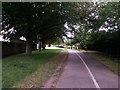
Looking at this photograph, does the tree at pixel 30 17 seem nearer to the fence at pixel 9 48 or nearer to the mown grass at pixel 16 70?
the fence at pixel 9 48

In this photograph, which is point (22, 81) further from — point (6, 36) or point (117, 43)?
point (117, 43)

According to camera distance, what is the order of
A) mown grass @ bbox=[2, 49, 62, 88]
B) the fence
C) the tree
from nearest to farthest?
1. mown grass @ bbox=[2, 49, 62, 88]
2. the tree
3. the fence

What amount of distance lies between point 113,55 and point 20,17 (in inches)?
583

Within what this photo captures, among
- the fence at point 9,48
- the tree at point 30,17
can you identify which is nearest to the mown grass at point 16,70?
the tree at point 30,17

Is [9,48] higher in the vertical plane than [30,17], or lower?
lower

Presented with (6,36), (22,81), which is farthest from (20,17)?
(22,81)

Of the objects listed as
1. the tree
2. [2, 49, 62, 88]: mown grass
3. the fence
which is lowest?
[2, 49, 62, 88]: mown grass

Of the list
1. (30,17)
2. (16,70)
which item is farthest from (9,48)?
(16,70)

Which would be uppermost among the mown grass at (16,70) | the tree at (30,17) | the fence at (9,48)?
the tree at (30,17)

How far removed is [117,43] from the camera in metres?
36.3

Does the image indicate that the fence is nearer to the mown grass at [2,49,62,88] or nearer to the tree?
the tree

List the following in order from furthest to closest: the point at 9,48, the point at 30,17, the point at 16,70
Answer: the point at 9,48 → the point at 30,17 → the point at 16,70

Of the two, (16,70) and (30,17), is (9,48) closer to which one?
(30,17)

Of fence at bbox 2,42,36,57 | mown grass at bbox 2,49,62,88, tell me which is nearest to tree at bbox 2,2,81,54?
fence at bbox 2,42,36,57
